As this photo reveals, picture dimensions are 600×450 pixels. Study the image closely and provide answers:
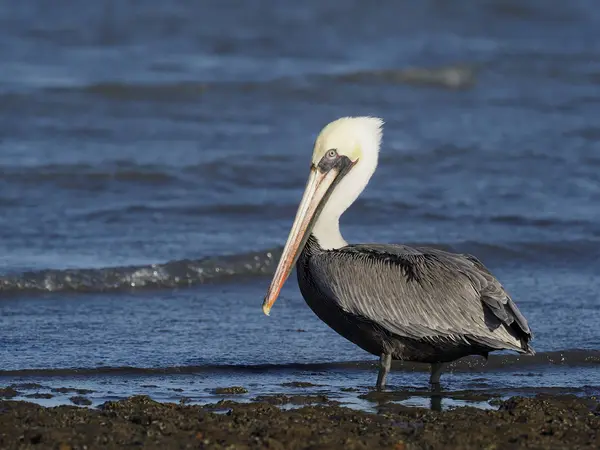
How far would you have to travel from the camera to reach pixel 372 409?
6293mm

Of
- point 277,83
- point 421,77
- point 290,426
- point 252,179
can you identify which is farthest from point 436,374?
point 421,77

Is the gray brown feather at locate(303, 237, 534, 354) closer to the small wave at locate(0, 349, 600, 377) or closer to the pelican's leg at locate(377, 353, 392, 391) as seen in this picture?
the pelican's leg at locate(377, 353, 392, 391)

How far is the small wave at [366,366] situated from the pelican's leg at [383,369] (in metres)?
0.64

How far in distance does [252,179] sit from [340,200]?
5.60m

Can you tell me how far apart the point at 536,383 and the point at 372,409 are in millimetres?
1331

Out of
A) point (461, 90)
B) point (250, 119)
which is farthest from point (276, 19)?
point (250, 119)

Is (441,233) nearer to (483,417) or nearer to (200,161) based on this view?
(200,161)

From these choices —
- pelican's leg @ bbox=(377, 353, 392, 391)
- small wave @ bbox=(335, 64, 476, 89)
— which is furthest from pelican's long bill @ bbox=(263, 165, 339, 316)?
small wave @ bbox=(335, 64, 476, 89)

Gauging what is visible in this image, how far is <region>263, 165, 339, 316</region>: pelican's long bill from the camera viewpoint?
698cm

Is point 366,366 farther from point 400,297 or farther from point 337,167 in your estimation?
point 337,167

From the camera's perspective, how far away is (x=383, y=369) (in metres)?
6.78

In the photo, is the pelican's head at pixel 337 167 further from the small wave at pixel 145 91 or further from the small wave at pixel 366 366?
the small wave at pixel 145 91

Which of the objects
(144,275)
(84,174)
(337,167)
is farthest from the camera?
(84,174)

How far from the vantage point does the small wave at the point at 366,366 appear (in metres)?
7.11
